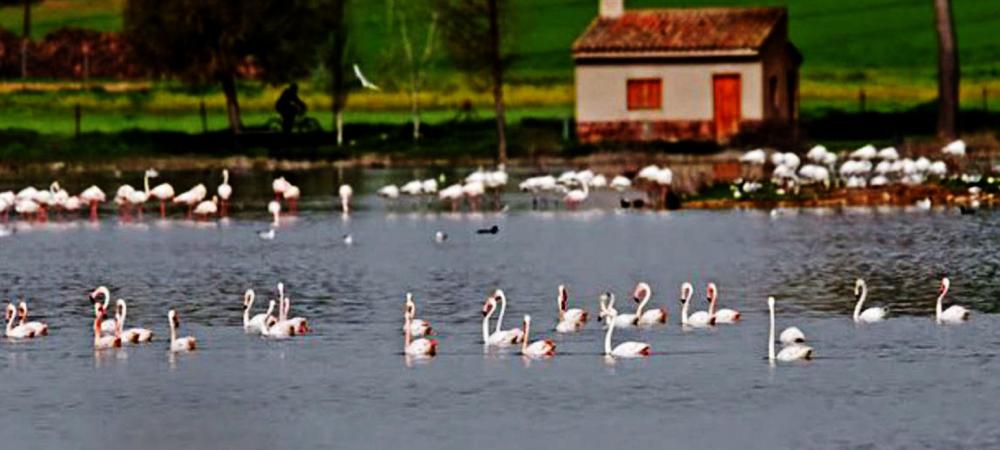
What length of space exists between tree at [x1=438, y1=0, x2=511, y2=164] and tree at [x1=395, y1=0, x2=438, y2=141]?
2.08 metres

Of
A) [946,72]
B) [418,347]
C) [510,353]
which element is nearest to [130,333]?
[418,347]

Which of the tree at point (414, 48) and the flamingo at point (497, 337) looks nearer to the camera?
the flamingo at point (497, 337)

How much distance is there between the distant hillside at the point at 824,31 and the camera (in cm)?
12900

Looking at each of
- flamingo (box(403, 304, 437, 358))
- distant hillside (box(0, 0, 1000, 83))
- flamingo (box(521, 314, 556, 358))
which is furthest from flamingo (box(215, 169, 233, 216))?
distant hillside (box(0, 0, 1000, 83))

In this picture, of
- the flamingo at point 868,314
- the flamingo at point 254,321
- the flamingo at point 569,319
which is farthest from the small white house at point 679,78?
the flamingo at point 254,321

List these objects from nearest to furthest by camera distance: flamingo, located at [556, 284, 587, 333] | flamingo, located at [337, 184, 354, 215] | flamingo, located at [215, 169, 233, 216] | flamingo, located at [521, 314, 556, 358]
A: flamingo, located at [521, 314, 556, 358] → flamingo, located at [556, 284, 587, 333] → flamingo, located at [215, 169, 233, 216] → flamingo, located at [337, 184, 354, 215]

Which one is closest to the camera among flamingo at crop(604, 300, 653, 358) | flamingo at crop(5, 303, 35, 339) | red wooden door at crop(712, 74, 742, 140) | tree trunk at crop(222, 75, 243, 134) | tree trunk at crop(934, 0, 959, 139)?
flamingo at crop(604, 300, 653, 358)

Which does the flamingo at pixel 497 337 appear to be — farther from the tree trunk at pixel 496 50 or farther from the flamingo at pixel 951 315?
the tree trunk at pixel 496 50

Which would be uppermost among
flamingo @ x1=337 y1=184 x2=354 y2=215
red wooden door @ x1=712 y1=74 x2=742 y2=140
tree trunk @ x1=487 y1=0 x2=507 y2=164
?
tree trunk @ x1=487 y1=0 x2=507 y2=164

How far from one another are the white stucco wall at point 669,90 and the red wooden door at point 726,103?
21cm

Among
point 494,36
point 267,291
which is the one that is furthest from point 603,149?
point 267,291

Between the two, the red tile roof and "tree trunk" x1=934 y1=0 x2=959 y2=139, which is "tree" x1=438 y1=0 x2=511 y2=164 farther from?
"tree trunk" x1=934 y1=0 x2=959 y2=139

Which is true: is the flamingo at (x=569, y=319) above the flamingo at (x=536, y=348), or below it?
above

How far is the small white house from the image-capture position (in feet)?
311
